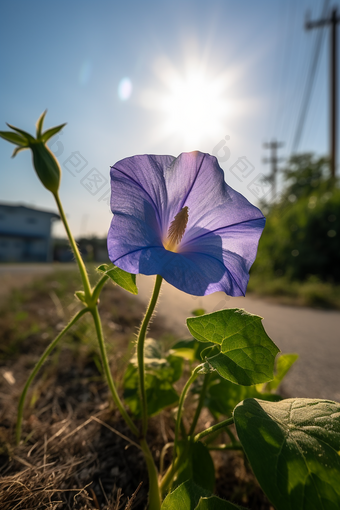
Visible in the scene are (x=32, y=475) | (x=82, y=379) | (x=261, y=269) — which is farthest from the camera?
(x=261, y=269)

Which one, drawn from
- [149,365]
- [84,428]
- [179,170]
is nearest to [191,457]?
[149,365]

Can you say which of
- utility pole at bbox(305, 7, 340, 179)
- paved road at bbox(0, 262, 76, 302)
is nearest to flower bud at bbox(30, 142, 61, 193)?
paved road at bbox(0, 262, 76, 302)

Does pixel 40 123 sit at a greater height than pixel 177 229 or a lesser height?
greater

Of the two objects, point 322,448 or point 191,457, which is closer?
point 322,448

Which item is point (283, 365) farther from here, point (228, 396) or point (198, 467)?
point (198, 467)

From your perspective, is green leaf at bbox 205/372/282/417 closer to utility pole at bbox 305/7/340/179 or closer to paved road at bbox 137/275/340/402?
paved road at bbox 137/275/340/402

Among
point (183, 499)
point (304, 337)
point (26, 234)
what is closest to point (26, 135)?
point (183, 499)

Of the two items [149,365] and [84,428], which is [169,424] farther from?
[149,365]
